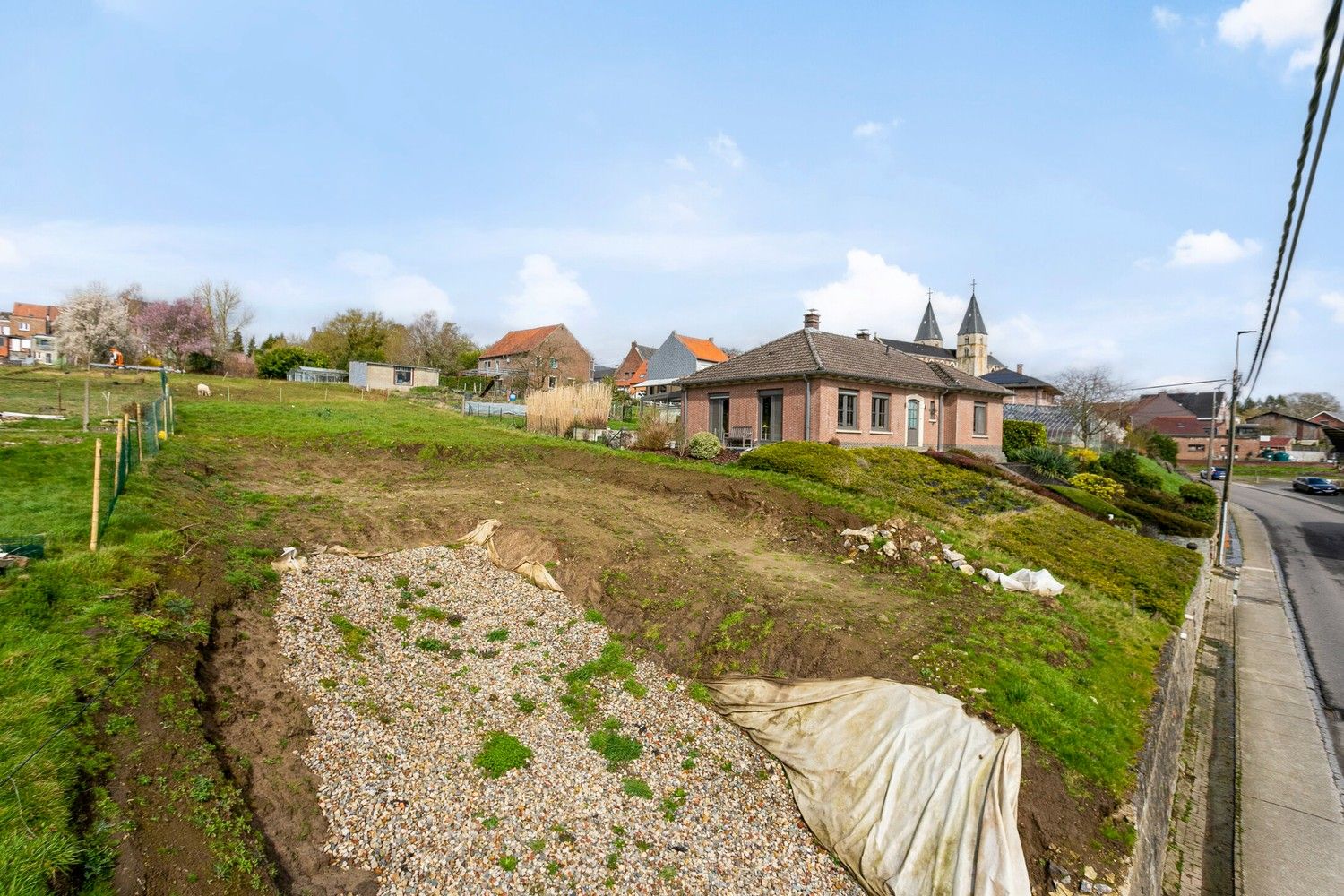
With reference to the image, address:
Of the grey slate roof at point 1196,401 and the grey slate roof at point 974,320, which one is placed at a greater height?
the grey slate roof at point 974,320

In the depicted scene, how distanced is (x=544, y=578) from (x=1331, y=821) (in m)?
10.8

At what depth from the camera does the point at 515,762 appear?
5.88m

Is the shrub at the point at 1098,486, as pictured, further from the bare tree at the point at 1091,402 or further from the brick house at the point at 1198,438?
the brick house at the point at 1198,438

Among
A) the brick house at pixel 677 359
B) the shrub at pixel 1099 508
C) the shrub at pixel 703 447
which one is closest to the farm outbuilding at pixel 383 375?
the brick house at pixel 677 359

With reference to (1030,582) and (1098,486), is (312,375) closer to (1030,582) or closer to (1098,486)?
(1030,582)

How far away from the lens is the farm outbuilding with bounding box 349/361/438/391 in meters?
42.8

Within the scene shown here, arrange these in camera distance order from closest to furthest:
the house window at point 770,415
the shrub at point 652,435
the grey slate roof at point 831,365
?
the shrub at point 652,435
the grey slate roof at point 831,365
the house window at point 770,415

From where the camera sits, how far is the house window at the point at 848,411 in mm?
22438

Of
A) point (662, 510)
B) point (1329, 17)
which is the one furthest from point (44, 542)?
point (1329, 17)

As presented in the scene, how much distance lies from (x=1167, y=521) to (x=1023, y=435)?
10.4 metres

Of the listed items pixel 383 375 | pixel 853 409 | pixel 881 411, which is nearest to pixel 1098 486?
pixel 881 411

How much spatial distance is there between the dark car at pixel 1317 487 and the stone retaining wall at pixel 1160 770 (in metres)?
45.9

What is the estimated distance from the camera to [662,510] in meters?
13.9

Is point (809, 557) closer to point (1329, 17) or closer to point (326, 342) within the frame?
point (1329, 17)
